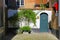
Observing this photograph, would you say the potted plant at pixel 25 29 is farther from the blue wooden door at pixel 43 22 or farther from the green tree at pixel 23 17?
the blue wooden door at pixel 43 22

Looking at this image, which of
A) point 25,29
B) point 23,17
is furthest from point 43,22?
point 25,29

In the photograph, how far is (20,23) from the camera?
17875mm

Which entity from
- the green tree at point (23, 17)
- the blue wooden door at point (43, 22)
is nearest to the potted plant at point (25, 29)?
the green tree at point (23, 17)

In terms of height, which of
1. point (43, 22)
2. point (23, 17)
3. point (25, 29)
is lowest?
point (25, 29)

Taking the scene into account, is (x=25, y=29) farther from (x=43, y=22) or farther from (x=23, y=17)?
(x=43, y=22)

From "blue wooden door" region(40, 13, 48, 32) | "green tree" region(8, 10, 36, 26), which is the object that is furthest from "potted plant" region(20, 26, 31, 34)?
"blue wooden door" region(40, 13, 48, 32)

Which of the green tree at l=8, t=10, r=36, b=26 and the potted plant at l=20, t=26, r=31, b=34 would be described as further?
the green tree at l=8, t=10, r=36, b=26

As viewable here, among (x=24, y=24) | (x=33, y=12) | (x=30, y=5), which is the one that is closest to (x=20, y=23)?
(x=24, y=24)

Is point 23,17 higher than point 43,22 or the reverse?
higher

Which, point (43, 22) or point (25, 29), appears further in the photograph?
point (43, 22)

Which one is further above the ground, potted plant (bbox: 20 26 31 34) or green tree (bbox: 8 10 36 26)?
green tree (bbox: 8 10 36 26)

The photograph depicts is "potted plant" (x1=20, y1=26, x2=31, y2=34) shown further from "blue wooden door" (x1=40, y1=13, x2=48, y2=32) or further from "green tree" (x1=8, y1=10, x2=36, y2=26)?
"blue wooden door" (x1=40, y1=13, x2=48, y2=32)

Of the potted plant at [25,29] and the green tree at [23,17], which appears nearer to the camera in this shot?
the potted plant at [25,29]

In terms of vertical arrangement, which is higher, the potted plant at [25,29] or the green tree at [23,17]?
the green tree at [23,17]
